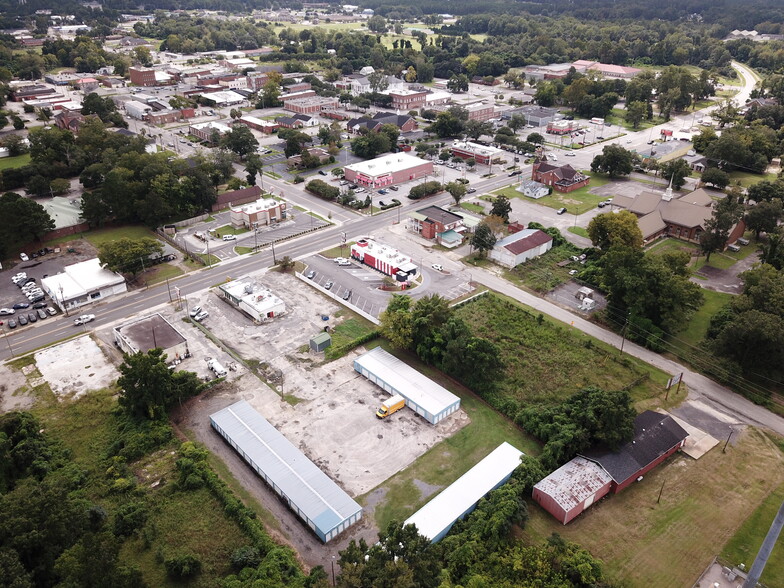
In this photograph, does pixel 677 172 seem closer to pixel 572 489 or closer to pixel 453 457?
pixel 572 489

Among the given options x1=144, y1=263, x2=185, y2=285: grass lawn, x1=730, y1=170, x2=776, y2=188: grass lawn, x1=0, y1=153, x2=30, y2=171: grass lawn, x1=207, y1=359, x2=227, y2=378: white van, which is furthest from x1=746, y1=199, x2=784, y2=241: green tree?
x1=0, y1=153, x2=30, y2=171: grass lawn

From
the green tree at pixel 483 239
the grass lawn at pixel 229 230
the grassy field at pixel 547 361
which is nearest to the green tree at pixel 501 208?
the green tree at pixel 483 239

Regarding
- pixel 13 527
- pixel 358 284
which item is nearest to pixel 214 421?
pixel 13 527

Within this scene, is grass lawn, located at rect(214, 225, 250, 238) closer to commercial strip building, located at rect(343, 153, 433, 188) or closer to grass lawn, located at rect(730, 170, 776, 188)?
commercial strip building, located at rect(343, 153, 433, 188)

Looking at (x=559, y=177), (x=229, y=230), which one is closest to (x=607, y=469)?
(x=229, y=230)

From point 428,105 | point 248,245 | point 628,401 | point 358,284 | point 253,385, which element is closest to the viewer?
point 628,401

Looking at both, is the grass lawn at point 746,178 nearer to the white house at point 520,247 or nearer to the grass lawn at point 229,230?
the white house at point 520,247

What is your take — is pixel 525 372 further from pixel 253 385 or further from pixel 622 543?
pixel 253 385
